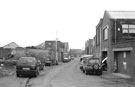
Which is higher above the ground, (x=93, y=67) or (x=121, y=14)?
(x=121, y=14)

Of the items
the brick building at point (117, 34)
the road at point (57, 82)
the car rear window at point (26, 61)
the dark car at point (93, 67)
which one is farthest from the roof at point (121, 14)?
the car rear window at point (26, 61)

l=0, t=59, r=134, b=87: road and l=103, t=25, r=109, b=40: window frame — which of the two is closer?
l=0, t=59, r=134, b=87: road

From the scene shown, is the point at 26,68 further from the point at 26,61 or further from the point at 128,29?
the point at 128,29

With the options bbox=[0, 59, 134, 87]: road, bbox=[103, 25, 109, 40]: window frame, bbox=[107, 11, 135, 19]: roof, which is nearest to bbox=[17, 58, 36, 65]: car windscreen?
bbox=[0, 59, 134, 87]: road

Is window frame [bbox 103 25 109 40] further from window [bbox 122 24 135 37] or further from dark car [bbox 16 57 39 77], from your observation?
dark car [bbox 16 57 39 77]

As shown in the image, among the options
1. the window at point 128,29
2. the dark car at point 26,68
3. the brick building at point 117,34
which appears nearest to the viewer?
the dark car at point 26,68

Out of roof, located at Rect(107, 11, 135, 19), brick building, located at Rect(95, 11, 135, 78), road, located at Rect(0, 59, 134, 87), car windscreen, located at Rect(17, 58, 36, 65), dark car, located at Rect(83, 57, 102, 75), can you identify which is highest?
roof, located at Rect(107, 11, 135, 19)

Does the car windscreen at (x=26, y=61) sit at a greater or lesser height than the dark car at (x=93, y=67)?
greater

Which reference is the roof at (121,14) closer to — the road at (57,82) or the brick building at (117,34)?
the brick building at (117,34)

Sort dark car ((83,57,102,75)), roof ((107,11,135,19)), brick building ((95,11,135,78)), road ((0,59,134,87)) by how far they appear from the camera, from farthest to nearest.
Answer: roof ((107,11,135,19)), brick building ((95,11,135,78)), dark car ((83,57,102,75)), road ((0,59,134,87))

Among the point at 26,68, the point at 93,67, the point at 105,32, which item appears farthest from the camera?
the point at 105,32

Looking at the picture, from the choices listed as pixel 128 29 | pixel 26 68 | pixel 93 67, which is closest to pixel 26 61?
pixel 26 68

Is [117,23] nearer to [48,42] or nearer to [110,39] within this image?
[110,39]

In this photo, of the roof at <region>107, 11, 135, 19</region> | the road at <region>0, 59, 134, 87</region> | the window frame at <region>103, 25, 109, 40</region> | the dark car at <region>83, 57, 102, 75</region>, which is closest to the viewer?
the road at <region>0, 59, 134, 87</region>
